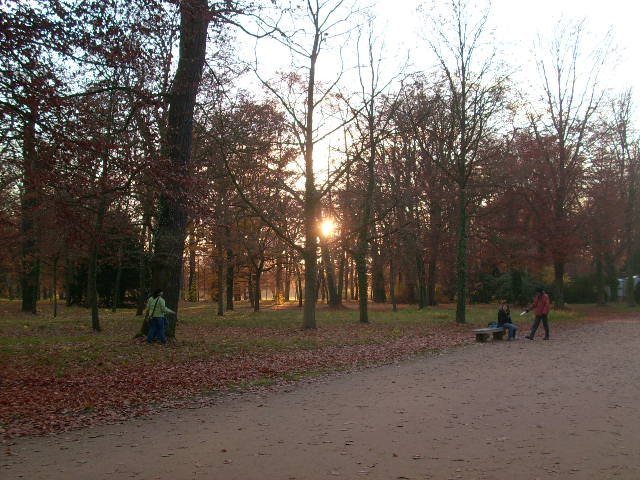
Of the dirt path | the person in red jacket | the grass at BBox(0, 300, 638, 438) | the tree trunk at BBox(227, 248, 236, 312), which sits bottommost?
the dirt path

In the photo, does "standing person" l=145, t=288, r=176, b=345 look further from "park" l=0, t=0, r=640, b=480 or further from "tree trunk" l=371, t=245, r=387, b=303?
"tree trunk" l=371, t=245, r=387, b=303

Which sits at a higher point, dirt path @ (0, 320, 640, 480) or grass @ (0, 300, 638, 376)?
grass @ (0, 300, 638, 376)

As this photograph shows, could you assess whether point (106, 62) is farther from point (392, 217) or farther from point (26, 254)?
point (392, 217)

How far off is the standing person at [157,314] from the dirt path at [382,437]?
5738 millimetres

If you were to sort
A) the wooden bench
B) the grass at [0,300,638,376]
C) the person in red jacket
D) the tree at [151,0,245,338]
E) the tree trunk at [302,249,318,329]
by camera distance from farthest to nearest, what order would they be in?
the tree trunk at [302,249,318,329] < the person in red jacket < the wooden bench < the tree at [151,0,245,338] < the grass at [0,300,638,376]

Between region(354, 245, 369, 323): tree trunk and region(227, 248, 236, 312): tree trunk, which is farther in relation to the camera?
region(227, 248, 236, 312): tree trunk

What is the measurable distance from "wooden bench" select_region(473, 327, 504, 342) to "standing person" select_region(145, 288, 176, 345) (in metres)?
9.34

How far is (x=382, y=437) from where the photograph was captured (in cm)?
677

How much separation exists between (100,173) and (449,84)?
1657cm

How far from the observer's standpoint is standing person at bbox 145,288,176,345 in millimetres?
14500

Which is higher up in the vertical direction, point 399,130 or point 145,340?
point 399,130

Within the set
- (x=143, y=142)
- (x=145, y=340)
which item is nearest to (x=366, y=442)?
(x=143, y=142)

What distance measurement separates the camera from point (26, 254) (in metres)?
31.2

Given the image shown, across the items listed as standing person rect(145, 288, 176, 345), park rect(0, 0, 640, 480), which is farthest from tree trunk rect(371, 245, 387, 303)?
standing person rect(145, 288, 176, 345)
